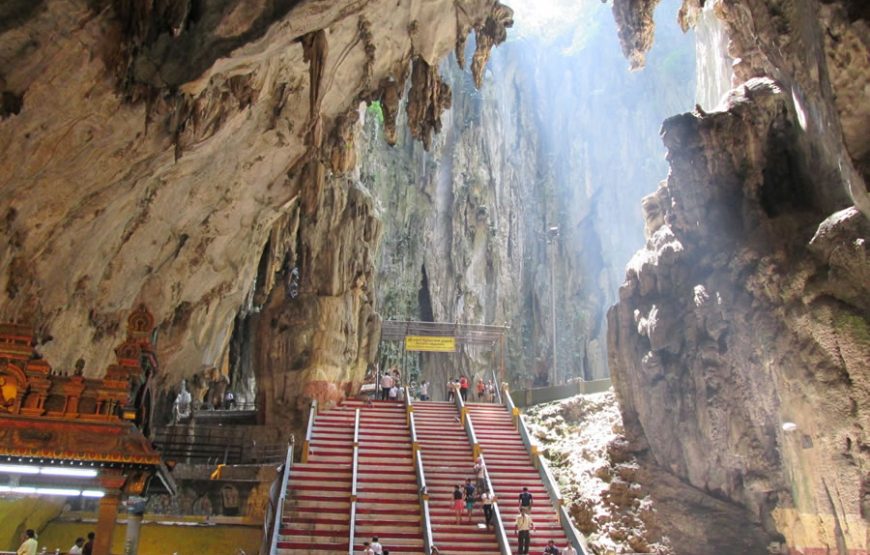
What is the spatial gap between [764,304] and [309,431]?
1080 centimetres

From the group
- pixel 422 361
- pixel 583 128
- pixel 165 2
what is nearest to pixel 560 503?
pixel 165 2

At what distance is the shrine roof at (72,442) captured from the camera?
265 inches

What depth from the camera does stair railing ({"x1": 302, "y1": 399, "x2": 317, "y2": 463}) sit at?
15.6 meters

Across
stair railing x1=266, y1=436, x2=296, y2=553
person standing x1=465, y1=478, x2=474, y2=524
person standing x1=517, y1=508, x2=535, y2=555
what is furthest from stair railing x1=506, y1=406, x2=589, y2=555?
stair railing x1=266, y1=436, x2=296, y2=553

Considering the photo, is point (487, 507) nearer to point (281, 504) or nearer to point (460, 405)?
point (281, 504)

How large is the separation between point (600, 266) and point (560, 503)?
33.1 metres

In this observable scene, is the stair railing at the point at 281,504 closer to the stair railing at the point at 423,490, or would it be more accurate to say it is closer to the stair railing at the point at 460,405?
the stair railing at the point at 423,490

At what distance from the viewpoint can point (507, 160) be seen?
145 ft

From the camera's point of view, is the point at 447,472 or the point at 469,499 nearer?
the point at 469,499

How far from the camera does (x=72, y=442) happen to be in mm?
6883

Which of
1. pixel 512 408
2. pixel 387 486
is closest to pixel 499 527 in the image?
pixel 387 486

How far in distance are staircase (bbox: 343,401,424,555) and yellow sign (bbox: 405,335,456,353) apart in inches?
142

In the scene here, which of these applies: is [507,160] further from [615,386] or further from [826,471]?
[826,471]

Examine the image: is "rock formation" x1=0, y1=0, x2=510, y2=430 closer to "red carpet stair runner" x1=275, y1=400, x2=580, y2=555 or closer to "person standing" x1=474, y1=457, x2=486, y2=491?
"red carpet stair runner" x1=275, y1=400, x2=580, y2=555
